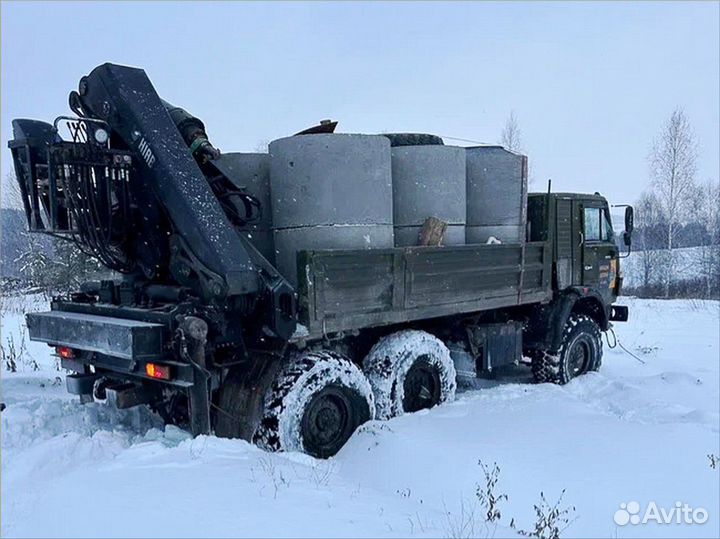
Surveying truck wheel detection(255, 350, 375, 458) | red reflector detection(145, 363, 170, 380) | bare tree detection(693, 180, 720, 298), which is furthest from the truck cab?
bare tree detection(693, 180, 720, 298)

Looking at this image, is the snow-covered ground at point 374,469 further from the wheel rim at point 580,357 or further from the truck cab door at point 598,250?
the truck cab door at point 598,250

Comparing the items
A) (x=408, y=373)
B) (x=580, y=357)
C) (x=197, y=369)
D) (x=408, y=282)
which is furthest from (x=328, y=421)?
(x=580, y=357)

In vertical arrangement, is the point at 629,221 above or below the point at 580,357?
above

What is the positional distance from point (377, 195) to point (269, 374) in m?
1.91

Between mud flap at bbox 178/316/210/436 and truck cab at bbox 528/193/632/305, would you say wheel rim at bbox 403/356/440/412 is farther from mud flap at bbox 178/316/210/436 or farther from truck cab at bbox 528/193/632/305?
truck cab at bbox 528/193/632/305

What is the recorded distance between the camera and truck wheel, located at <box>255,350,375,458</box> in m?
4.63

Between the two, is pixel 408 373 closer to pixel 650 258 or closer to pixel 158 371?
pixel 158 371

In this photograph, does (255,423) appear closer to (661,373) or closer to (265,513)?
(265,513)

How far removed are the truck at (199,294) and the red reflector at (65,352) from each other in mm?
16

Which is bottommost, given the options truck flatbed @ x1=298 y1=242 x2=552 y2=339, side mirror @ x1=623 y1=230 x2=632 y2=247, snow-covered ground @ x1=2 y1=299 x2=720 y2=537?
snow-covered ground @ x1=2 y1=299 x2=720 y2=537

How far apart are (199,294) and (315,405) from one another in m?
1.35

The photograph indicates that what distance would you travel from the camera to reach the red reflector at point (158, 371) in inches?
169

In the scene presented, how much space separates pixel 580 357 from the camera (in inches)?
326

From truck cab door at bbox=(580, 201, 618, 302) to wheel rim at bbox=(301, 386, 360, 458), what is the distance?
14.7 feet
